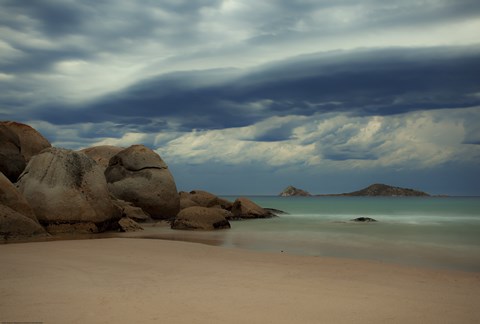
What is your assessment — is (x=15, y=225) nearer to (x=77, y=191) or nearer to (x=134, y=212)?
(x=77, y=191)

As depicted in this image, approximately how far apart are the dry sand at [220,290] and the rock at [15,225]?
9.85ft

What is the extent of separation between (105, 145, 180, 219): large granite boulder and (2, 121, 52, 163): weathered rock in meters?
3.68

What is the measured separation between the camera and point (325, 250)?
42.0ft

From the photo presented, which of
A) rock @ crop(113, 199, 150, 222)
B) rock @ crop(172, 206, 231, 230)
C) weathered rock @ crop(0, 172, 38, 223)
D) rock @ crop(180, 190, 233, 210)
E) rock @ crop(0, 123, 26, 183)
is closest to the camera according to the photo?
weathered rock @ crop(0, 172, 38, 223)

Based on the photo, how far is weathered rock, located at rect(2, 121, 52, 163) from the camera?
19781mm

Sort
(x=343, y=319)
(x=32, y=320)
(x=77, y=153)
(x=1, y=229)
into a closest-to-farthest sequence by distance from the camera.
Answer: (x=32, y=320)
(x=343, y=319)
(x=1, y=229)
(x=77, y=153)

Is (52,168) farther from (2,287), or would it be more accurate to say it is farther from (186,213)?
(2,287)

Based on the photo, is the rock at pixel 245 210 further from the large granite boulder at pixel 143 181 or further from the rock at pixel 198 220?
the rock at pixel 198 220

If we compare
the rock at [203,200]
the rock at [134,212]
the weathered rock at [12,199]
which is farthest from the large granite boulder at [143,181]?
the weathered rock at [12,199]

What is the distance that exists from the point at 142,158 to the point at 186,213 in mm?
5128

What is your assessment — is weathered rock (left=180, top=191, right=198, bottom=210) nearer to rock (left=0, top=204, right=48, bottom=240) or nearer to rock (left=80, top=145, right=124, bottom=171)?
rock (left=80, top=145, right=124, bottom=171)

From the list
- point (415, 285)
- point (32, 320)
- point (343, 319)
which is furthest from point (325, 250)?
point (32, 320)


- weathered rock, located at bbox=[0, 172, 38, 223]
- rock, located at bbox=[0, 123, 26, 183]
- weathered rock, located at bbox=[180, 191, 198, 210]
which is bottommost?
weathered rock, located at bbox=[180, 191, 198, 210]

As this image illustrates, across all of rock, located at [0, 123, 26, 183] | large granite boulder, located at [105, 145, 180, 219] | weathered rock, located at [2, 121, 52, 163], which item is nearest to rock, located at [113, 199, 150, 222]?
large granite boulder, located at [105, 145, 180, 219]
